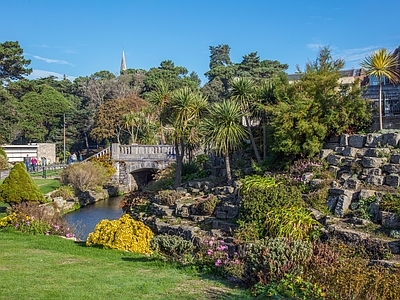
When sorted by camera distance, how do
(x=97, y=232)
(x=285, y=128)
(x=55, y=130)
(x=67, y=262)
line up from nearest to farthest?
(x=67, y=262)
(x=97, y=232)
(x=285, y=128)
(x=55, y=130)

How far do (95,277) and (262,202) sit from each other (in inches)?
192

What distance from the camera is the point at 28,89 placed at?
55.1 meters

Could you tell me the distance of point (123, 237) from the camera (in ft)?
31.0

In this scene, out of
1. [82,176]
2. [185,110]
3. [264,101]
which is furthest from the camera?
[82,176]

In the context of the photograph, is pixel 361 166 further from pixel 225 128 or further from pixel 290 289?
pixel 290 289

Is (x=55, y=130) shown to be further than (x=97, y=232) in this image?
Yes

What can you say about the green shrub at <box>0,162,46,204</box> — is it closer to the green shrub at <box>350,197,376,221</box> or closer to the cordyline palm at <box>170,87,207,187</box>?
the cordyline palm at <box>170,87,207,187</box>

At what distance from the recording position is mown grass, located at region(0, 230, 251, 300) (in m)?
5.82

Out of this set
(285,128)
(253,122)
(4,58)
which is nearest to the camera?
(285,128)

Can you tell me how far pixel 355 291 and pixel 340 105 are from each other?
8825 mm

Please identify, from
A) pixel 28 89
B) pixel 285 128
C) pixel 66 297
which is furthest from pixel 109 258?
pixel 28 89

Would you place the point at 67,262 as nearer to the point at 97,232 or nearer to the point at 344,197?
the point at 97,232

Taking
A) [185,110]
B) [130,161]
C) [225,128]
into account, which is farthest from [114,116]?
[225,128]

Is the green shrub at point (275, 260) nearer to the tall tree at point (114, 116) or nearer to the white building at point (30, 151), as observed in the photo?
the white building at point (30, 151)
